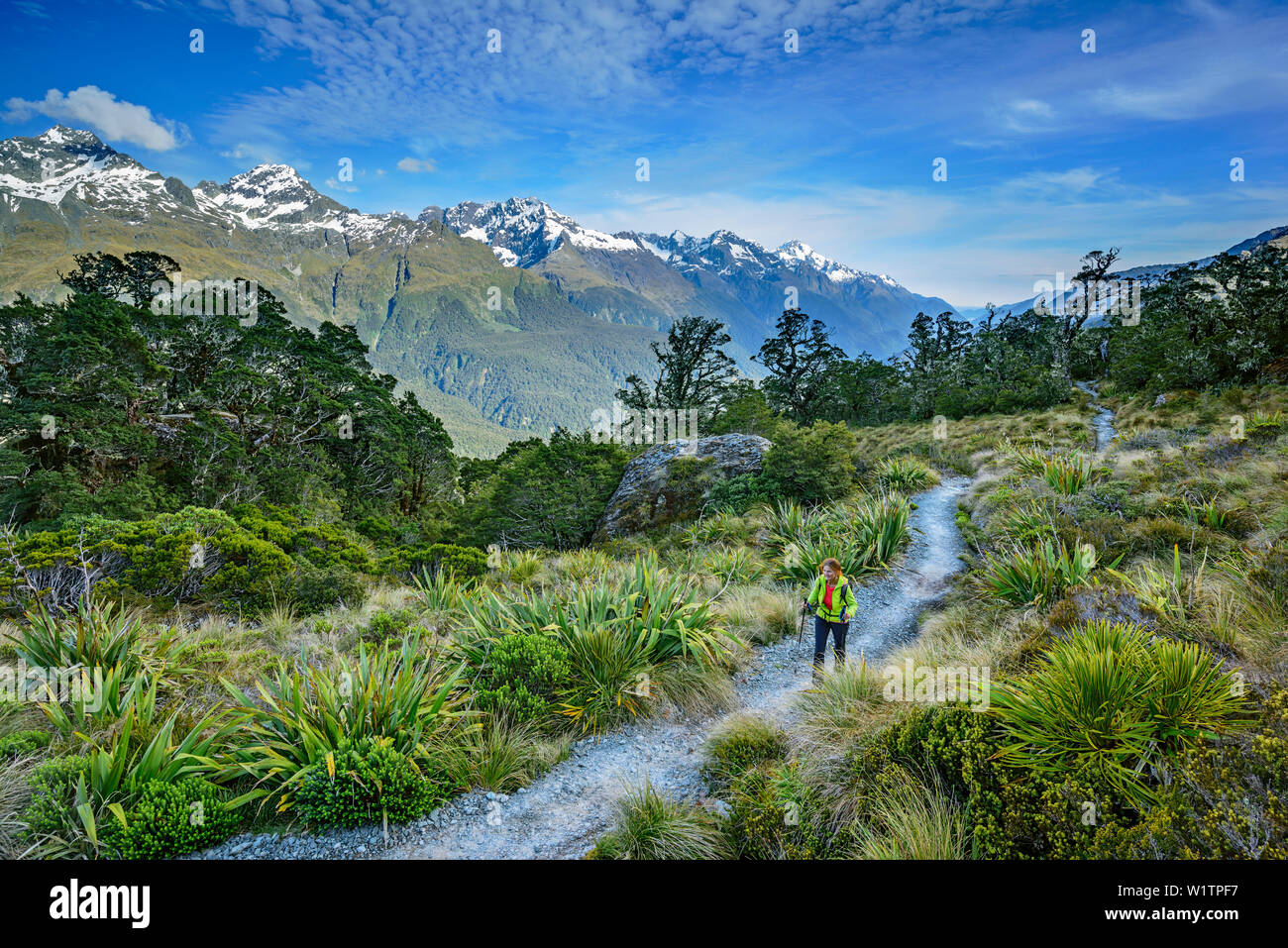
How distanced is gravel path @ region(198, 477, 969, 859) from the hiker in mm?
418

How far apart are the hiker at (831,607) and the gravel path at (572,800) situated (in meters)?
0.42

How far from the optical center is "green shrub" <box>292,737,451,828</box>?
3459 millimetres

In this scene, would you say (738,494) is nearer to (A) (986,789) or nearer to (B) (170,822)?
(A) (986,789)

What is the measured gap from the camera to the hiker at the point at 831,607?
6094 mm

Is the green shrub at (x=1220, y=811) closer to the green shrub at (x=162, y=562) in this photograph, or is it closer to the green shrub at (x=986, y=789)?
the green shrub at (x=986, y=789)

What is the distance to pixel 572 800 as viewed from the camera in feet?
13.2

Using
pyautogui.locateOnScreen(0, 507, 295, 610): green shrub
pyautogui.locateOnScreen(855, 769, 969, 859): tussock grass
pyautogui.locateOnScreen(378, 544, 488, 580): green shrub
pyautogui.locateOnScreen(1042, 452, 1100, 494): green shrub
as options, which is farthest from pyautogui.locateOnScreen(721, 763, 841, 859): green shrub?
pyautogui.locateOnScreen(1042, 452, 1100, 494): green shrub

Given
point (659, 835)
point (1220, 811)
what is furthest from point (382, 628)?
point (1220, 811)

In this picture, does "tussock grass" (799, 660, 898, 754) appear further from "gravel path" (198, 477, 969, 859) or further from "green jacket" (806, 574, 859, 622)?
"green jacket" (806, 574, 859, 622)

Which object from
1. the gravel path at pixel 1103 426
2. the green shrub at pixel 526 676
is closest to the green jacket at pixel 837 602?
the green shrub at pixel 526 676
